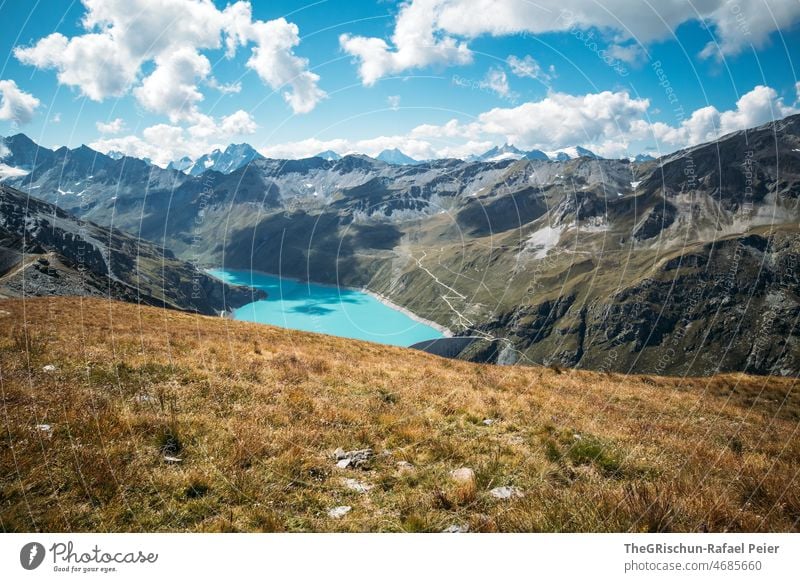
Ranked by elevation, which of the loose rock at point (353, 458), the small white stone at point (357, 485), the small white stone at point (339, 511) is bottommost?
the loose rock at point (353, 458)

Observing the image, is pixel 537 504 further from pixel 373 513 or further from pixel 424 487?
pixel 373 513

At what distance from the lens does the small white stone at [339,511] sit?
235 inches

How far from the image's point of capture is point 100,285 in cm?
11212

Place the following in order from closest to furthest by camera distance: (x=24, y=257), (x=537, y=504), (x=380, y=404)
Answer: (x=537, y=504)
(x=380, y=404)
(x=24, y=257)

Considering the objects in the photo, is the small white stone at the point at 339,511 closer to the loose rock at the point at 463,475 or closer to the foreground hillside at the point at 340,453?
the foreground hillside at the point at 340,453
